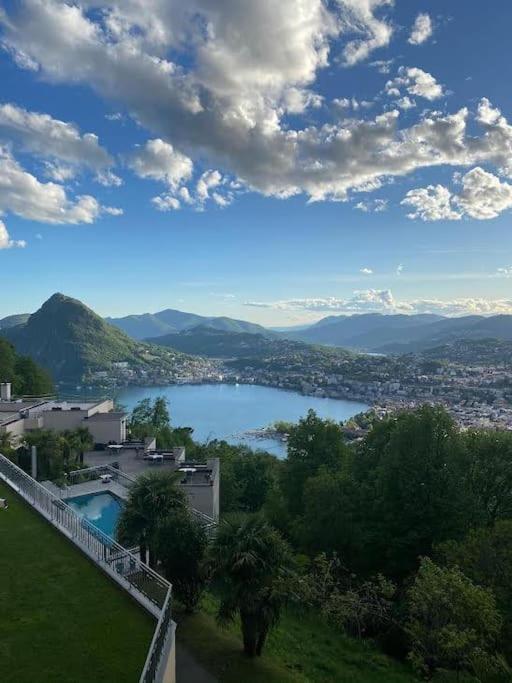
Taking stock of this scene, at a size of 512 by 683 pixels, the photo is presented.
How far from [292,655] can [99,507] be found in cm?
757

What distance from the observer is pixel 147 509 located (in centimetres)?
991

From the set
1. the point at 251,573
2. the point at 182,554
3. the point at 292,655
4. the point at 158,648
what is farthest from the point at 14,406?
the point at 158,648

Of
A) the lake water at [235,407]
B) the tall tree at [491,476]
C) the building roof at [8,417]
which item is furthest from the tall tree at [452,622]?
the lake water at [235,407]

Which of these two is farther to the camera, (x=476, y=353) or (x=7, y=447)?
(x=476, y=353)

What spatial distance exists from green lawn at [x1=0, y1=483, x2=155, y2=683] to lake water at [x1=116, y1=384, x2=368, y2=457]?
5953 centimetres

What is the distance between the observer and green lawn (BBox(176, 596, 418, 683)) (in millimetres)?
7883

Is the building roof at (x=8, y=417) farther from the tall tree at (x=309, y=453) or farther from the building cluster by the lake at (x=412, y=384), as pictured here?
the building cluster by the lake at (x=412, y=384)

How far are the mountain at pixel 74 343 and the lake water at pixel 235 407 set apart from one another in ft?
69.8

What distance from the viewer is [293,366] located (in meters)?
168

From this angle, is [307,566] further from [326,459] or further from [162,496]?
[326,459]

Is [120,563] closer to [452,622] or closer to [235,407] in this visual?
[452,622]

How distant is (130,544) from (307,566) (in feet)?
16.0

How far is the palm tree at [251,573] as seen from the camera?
7.76 meters

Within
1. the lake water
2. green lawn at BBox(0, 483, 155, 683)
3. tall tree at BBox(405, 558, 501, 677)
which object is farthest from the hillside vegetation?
tall tree at BBox(405, 558, 501, 677)
